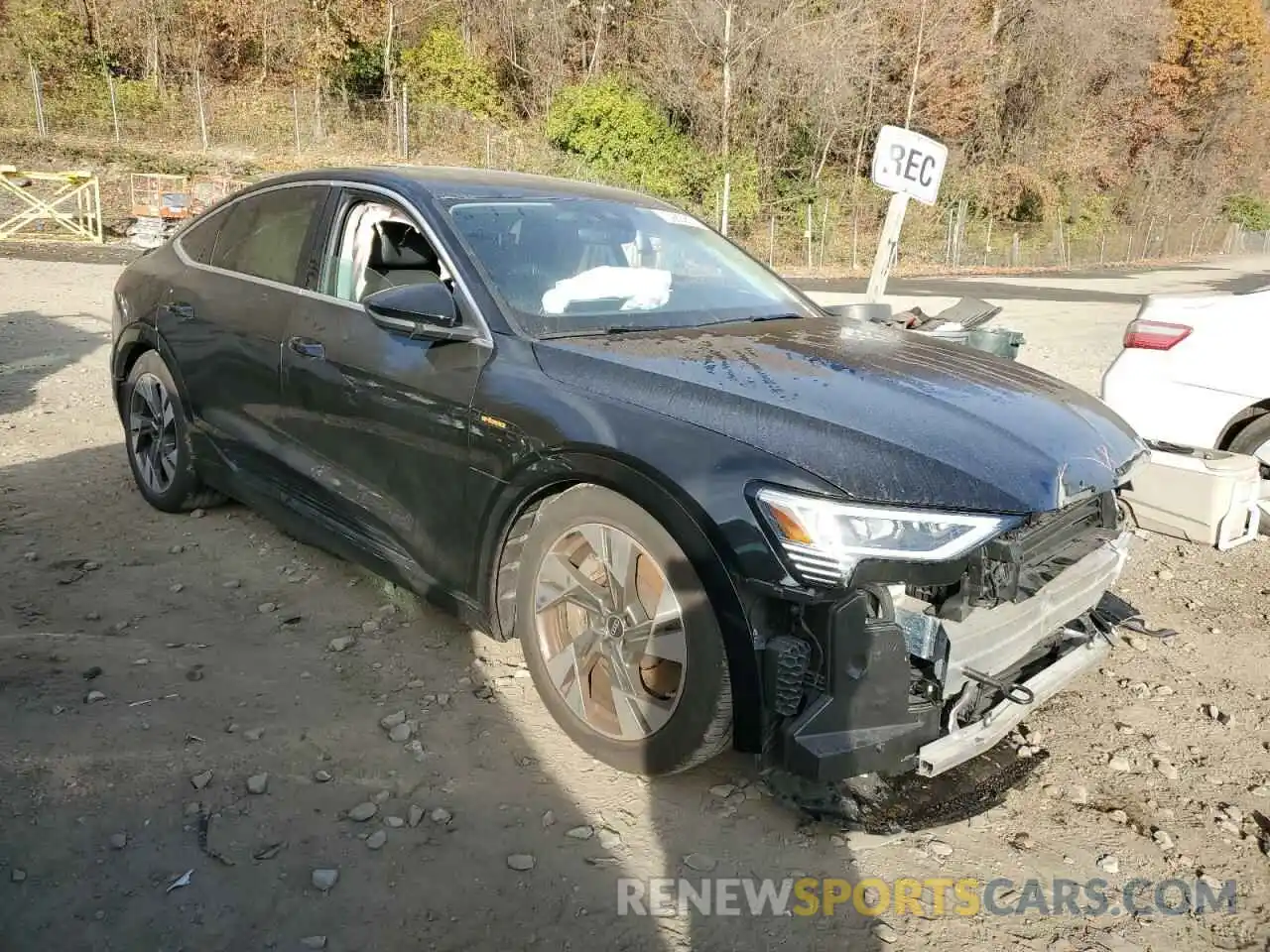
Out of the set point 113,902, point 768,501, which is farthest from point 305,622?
point 768,501

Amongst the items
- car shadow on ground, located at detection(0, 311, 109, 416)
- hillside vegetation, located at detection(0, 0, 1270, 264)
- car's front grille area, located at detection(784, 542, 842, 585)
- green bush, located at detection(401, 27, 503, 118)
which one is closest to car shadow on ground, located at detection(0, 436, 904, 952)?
car's front grille area, located at detection(784, 542, 842, 585)

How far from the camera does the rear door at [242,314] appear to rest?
155 inches

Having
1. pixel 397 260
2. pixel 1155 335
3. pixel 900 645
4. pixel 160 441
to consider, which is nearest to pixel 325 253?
A: pixel 397 260

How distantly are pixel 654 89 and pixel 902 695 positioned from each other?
30886mm

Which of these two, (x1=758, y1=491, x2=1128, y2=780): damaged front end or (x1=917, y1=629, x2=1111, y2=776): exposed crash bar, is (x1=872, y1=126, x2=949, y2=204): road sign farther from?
(x1=758, y1=491, x2=1128, y2=780): damaged front end

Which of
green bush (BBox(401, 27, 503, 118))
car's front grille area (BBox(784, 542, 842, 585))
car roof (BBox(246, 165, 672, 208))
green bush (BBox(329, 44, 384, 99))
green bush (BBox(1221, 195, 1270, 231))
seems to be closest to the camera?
car's front grille area (BBox(784, 542, 842, 585))

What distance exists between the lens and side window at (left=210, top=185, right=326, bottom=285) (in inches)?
156

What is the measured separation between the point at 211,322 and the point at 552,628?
7.68 ft

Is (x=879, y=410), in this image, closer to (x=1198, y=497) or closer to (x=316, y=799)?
(x=1198, y=497)

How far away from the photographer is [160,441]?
4.85 metres

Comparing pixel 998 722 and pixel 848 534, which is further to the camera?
pixel 998 722

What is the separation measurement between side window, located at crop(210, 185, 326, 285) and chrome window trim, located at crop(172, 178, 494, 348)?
0.08ft

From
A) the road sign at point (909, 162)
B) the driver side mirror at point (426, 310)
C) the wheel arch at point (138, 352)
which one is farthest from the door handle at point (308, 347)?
the road sign at point (909, 162)

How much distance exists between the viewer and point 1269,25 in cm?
5016
